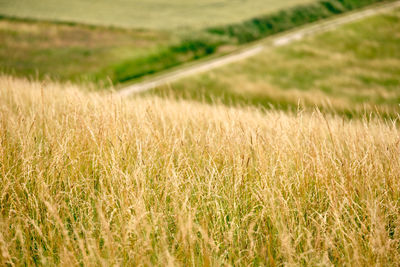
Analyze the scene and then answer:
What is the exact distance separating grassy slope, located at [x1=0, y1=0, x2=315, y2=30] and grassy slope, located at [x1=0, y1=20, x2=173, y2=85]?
6.75ft

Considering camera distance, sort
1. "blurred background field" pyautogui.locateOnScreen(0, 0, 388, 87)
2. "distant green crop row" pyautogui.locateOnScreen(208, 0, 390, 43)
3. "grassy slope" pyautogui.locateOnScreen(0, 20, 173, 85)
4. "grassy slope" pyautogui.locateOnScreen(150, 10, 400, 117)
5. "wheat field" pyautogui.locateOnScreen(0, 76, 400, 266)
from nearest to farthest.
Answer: "wheat field" pyautogui.locateOnScreen(0, 76, 400, 266), "grassy slope" pyautogui.locateOnScreen(150, 10, 400, 117), "grassy slope" pyautogui.locateOnScreen(0, 20, 173, 85), "blurred background field" pyautogui.locateOnScreen(0, 0, 388, 87), "distant green crop row" pyautogui.locateOnScreen(208, 0, 390, 43)

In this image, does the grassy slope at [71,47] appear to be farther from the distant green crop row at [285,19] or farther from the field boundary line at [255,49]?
the distant green crop row at [285,19]

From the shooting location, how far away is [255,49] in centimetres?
2561

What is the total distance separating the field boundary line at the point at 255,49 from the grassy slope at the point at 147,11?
409cm

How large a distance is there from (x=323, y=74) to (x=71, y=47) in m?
18.6

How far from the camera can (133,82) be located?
65.7 feet

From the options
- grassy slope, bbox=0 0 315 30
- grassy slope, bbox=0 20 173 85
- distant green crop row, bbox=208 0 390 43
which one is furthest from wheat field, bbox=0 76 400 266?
grassy slope, bbox=0 0 315 30

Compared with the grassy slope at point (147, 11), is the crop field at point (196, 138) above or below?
below

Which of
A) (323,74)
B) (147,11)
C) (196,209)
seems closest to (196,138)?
(196,209)

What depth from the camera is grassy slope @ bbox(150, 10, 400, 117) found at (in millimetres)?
18562

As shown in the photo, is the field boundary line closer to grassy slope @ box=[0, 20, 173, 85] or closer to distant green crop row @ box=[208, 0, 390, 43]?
distant green crop row @ box=[208, 0, 390, 43]

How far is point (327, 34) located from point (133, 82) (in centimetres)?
1787

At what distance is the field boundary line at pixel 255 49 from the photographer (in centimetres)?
1941

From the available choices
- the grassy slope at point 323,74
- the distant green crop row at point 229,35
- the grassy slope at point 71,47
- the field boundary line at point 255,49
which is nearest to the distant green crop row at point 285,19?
the distant green crop row at point 229,35
